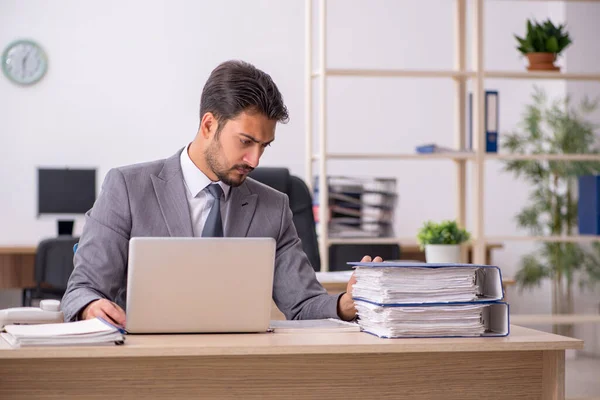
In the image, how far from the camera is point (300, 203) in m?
3.44

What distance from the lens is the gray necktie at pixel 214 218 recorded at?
2305mm

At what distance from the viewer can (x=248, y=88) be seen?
2.26 meters

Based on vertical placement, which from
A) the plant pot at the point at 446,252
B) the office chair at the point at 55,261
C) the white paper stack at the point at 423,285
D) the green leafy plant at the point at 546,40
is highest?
the green leafy plant at the point at 546,40

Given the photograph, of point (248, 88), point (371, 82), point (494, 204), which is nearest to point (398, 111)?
point (371, 82)

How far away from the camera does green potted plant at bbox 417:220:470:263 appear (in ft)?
11.8

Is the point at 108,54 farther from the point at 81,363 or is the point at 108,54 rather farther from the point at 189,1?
the point at 81,363

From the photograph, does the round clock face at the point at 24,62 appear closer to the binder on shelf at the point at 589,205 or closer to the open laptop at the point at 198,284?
the binder on shelf at the point at 589,205

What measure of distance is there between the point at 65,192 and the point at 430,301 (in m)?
4.34

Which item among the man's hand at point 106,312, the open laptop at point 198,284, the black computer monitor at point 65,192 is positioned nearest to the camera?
the open laptop at point 198,284

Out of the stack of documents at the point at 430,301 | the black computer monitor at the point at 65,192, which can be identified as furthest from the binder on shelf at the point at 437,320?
the black computer monitor at the point at 65,192

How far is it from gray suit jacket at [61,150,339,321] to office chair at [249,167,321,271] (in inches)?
36.9

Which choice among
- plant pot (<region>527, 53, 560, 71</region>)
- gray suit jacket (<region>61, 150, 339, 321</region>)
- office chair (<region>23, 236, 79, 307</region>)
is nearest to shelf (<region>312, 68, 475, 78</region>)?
plant pot (<region>527, 53, 560, 71</region>)

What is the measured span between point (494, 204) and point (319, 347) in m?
5.09

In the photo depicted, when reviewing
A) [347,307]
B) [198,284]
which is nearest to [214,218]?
[347,307]
